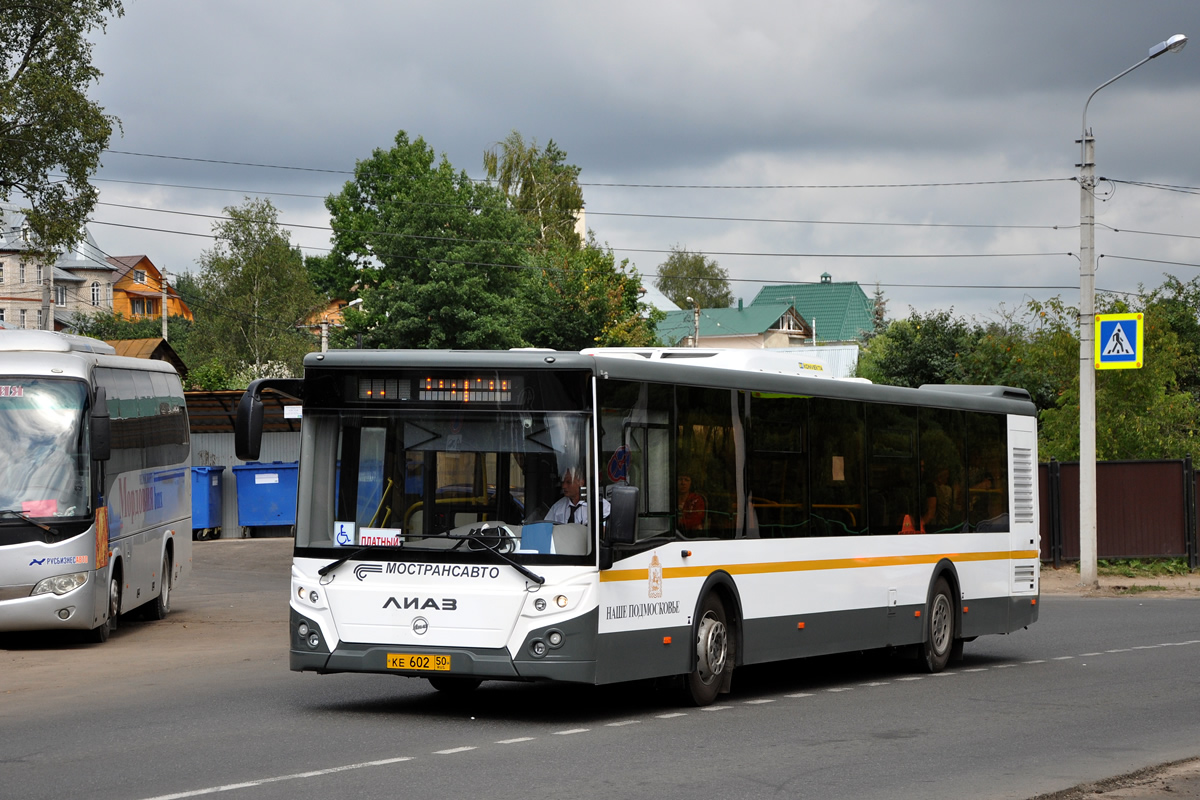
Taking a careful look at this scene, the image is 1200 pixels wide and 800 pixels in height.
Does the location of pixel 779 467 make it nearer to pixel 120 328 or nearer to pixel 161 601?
pixel 161 601

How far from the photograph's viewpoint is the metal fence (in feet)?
98.4

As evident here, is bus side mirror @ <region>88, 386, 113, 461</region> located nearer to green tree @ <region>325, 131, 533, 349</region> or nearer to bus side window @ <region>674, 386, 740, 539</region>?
bus side window @ <region>674, 386, 740, 539</region>

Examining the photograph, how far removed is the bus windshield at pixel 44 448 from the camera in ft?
53.8

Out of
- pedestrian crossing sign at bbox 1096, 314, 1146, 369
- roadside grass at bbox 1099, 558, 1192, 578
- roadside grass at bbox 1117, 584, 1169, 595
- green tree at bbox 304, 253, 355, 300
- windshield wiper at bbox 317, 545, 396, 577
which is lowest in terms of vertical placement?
roadside grass at bbox 1117, 584, 1169, 595

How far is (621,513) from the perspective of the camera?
34.8 feet

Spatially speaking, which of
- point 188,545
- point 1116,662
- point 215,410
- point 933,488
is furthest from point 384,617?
point 215,410

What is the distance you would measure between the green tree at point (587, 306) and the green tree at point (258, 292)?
28382mm

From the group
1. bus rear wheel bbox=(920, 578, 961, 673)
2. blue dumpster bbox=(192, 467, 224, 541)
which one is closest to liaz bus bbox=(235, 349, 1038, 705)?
bus rear wheel bbox=(920, 578, 961, 673)

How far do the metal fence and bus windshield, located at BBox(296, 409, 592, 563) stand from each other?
2138 centimetres

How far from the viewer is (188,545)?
2250 cm

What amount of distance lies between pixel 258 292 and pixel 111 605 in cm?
6225

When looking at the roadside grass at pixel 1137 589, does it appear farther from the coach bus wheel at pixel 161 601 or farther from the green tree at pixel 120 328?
the green tree at pixel 120 328

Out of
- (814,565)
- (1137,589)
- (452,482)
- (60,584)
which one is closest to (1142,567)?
(1137,589)

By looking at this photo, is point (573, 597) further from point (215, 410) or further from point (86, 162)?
point (215, 410)
